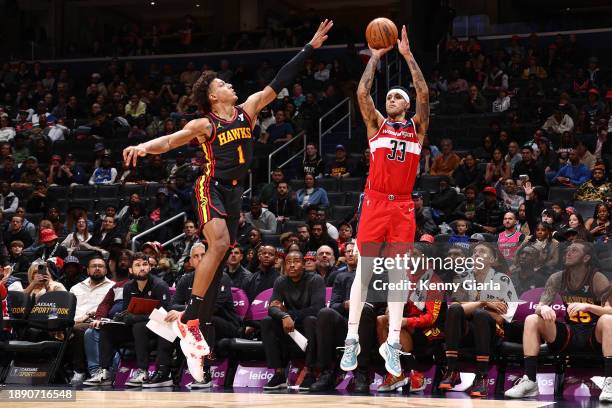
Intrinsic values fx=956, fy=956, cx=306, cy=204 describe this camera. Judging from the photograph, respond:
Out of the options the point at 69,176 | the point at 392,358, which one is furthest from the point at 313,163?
the point at 392,358

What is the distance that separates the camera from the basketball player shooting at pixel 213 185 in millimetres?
7195

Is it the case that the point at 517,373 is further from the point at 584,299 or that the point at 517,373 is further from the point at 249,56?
the point at 249,56

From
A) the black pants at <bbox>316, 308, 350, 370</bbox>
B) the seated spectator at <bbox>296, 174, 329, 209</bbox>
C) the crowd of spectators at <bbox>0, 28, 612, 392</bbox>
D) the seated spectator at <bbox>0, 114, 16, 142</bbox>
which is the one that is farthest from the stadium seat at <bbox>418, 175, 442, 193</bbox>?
the seated spectator at <bbox>0, 114, 16, 142</bbox>

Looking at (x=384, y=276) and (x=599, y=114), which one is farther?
(x=599, y=114)

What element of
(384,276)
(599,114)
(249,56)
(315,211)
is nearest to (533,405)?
(384,276)

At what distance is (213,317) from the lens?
401 inches

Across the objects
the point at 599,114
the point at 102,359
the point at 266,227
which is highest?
the point at 599,114

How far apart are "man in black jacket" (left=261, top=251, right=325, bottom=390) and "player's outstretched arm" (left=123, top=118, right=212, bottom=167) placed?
2.93 metres

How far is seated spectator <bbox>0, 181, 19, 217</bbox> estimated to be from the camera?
16828 millimetres

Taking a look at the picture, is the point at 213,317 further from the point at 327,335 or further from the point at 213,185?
the point at 213,185

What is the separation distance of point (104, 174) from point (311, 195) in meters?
4.56

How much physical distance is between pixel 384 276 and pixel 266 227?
5693mm

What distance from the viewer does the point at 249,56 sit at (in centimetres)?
2286

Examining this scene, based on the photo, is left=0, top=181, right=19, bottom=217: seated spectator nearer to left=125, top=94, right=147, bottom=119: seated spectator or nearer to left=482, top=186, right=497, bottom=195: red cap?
left=125, top=94, right=147, bottom=119: seated spectator
